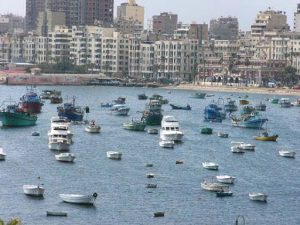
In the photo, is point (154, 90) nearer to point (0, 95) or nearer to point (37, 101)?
point (0, 95)

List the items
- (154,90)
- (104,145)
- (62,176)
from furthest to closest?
(154,90) → (104,145) → (62,176)

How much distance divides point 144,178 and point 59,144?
10535 mm

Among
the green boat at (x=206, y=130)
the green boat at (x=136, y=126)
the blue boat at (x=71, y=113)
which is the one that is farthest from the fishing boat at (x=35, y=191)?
Answer: the blue boat at (x=71, y=113)

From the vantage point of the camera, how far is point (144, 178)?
55.8m

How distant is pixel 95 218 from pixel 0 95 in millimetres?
84860

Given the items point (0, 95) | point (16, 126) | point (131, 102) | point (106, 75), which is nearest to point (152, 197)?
point (16, 126)

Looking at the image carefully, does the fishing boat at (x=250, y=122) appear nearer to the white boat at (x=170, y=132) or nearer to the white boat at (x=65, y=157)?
the white boat at (x=170, y=132)

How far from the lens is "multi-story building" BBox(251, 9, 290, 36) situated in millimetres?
180775

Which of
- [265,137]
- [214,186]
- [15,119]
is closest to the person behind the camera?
[214,186]

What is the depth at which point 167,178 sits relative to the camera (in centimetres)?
5600

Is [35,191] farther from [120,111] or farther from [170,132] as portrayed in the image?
[120,111]

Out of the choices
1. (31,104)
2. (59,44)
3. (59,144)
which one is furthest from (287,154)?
(59,44)

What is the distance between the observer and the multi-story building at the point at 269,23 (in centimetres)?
18077

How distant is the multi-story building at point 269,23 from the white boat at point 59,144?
373 ft
